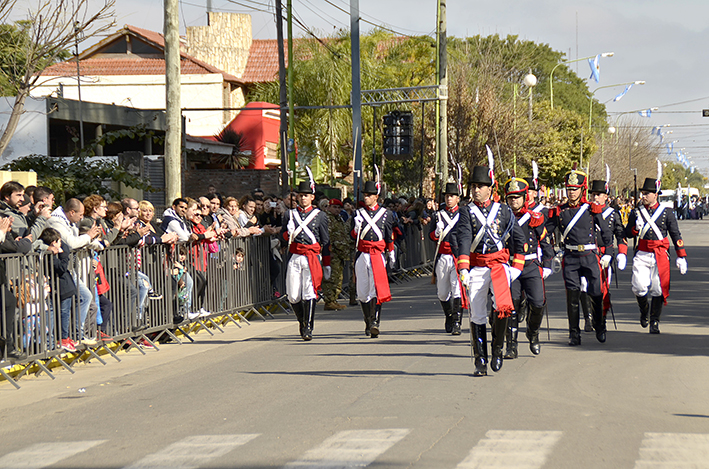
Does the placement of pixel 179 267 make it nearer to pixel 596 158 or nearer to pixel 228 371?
pixel 228 371

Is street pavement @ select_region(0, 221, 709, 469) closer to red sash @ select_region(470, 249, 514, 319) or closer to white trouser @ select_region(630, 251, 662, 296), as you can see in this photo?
white trouser @ select_region(630, 251, 662, 296)

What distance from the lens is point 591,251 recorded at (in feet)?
36.3

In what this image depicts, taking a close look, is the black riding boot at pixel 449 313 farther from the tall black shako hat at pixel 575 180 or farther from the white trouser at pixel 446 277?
the tall black shako hat at pixel 575 180

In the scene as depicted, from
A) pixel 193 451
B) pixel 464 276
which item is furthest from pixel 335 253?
pixel 193 451

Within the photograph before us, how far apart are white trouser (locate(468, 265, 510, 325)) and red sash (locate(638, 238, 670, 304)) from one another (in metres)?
3.86

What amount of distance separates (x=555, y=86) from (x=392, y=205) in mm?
66610

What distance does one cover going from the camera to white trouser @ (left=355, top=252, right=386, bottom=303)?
11.8 m

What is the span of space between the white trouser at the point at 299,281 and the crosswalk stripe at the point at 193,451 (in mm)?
5090

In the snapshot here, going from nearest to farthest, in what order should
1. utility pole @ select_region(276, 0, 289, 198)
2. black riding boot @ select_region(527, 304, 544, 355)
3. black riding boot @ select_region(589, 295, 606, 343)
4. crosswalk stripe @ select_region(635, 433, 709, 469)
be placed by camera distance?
crosswalk stripe @ select_region(635, 433, 709, 469) < black riding boot @ select_region(527, 304, 544, 355) < black riding boot @ select_region(589, 295, 606, 343) < utility pole @ select_region(276, 0, 289, 198)

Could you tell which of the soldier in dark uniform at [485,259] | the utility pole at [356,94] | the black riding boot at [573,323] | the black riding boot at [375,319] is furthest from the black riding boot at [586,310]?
the utility pole at [356,94]

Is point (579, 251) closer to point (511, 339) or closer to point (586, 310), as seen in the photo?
point (586, 310)

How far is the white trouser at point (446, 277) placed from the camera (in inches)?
472

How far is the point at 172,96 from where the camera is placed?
14.5 m

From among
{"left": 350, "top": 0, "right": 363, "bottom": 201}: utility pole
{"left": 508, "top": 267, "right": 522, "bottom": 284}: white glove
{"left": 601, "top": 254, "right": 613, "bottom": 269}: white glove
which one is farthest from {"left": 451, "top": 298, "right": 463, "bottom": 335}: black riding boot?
{"left": 350, "top": 0, "right": 363, "bottom": 201}: utility pole
